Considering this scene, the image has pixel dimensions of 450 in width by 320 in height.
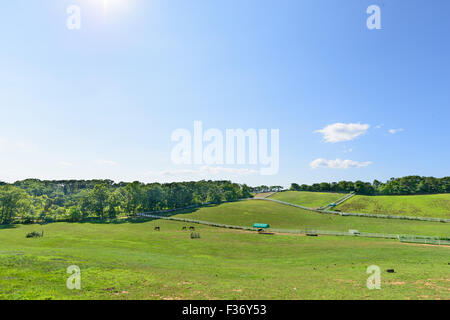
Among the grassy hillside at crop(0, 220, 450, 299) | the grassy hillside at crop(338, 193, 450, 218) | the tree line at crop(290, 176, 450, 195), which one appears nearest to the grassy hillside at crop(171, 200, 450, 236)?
the grassy hillside at crop(338, 193, 450, 218)

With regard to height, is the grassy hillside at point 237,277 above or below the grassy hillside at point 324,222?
above

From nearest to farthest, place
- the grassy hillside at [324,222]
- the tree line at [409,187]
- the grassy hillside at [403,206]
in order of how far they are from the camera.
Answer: the grassy hillside at [324,222]
the grassy hillside at [403,206]
the tree line at [409,187]

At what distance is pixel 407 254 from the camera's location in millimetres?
36344

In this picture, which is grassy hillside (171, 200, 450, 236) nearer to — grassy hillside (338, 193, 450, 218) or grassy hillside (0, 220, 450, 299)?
grassy hillside (338, 193, 450, 218)

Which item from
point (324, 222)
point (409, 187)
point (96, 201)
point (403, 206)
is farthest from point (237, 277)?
point (409, 187)

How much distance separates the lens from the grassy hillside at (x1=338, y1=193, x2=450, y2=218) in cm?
9254

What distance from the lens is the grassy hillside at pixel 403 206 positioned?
92544mm

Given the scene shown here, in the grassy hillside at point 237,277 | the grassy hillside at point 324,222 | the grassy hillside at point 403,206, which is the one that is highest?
the grassy hillside at point 237,277

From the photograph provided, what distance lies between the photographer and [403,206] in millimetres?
105812

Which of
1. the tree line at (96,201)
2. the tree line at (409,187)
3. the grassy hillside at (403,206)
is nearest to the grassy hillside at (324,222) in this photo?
the grassy hillside at (403,206)

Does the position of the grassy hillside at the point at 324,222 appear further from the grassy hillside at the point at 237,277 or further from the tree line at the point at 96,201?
the grassy hillside at the point at 237,277
